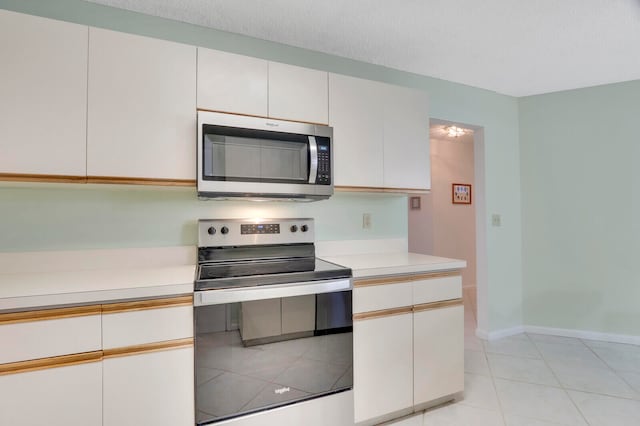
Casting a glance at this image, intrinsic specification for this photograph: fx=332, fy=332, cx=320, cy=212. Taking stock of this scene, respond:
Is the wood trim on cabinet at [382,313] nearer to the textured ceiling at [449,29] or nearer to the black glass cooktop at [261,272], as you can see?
the black glass cooktop at [261,272]

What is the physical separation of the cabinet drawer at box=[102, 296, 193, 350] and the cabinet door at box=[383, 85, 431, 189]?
1416 mm

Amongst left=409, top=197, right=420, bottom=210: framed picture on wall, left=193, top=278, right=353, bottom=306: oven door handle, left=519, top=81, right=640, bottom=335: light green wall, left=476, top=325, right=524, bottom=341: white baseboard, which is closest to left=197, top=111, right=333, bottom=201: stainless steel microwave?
left=193, top=278, right=353, bottom=306: oven door handle

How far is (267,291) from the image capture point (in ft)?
4.89

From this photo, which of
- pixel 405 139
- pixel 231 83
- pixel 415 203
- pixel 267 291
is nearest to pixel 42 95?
pixel 231 83

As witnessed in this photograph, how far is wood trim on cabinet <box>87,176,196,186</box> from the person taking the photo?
60.2 inches

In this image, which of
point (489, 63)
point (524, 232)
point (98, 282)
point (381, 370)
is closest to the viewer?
point (98, 282)

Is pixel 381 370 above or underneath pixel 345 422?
above

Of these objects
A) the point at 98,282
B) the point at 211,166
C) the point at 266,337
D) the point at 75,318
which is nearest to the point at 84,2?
the point at 211,166

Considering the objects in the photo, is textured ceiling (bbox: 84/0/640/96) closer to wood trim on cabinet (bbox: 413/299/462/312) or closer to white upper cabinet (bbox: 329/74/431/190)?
white upper cabinet (bbox: 329/74/431/190)

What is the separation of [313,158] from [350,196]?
1.98ft

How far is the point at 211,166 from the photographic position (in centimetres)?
166

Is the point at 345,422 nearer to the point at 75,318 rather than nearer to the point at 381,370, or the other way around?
the point at 381,370

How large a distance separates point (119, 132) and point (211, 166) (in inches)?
17.0

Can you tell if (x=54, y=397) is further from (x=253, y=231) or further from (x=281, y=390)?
(x=253, y=231)
